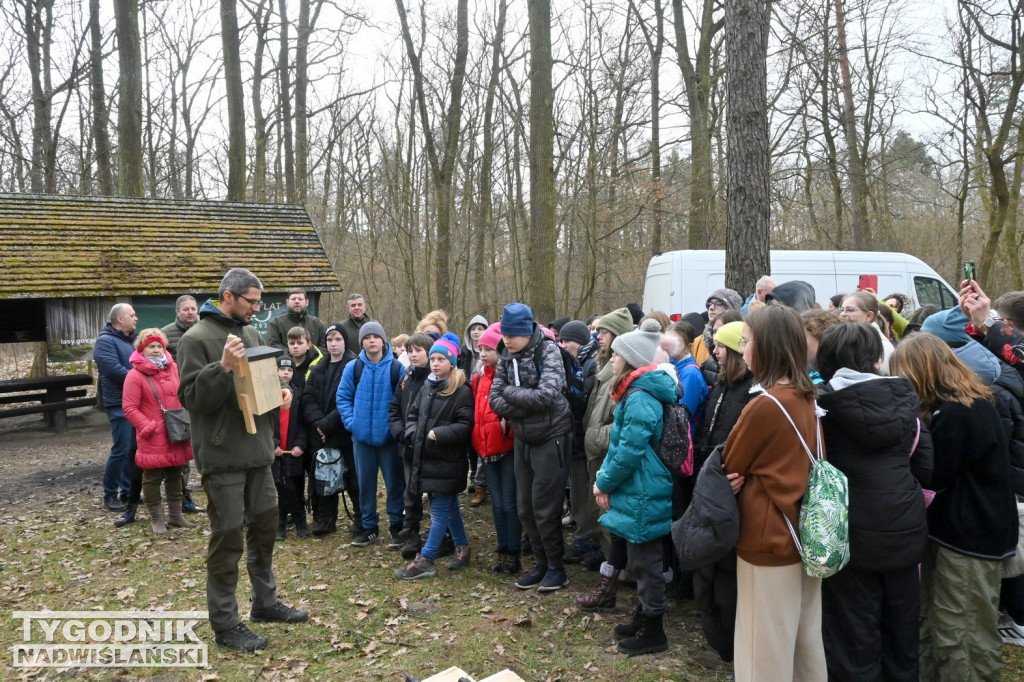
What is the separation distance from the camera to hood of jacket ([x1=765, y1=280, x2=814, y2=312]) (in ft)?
17.9

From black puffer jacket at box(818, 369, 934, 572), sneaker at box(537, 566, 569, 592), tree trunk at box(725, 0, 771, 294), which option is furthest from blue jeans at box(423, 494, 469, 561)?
tree trunk at box(725, 0, 771, 294)

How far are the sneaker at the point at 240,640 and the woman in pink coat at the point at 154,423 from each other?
2792 millimetres

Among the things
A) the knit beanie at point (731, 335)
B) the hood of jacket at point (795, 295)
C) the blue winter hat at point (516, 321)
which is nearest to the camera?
the knit beanie at point (731, 335)

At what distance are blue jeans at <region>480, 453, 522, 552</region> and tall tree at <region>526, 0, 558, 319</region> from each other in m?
6.66

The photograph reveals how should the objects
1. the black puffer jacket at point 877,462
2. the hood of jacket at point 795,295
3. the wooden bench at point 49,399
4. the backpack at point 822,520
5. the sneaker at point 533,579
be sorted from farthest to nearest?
the wooden bench at point 49,399 < the hood of jacket at point 795,295 < the sneaker at point 533,579 < the black puffer jacket at point 877,462 < the backpack at point 822,520

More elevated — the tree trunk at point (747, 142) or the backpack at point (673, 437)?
the tree trunk at point (747, 142)

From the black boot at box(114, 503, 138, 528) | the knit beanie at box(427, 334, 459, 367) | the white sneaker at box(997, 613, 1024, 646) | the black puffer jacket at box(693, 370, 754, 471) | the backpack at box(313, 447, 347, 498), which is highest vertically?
the knit beanie at box(427, 334, 459, 367)

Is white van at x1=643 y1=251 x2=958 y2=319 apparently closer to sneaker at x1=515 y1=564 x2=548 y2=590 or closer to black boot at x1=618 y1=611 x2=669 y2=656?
sneaker at x1=515 y1=564 x2=548 y2=590

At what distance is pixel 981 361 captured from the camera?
159 inches

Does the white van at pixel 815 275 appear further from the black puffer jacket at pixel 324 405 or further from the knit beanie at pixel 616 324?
the black puffer jacket at pixel 324 405

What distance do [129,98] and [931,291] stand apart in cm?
1604

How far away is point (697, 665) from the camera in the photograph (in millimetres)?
4016

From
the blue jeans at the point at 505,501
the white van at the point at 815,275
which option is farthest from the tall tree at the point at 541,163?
the blue jeans at the point at 505,501

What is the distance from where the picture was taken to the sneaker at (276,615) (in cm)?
477
